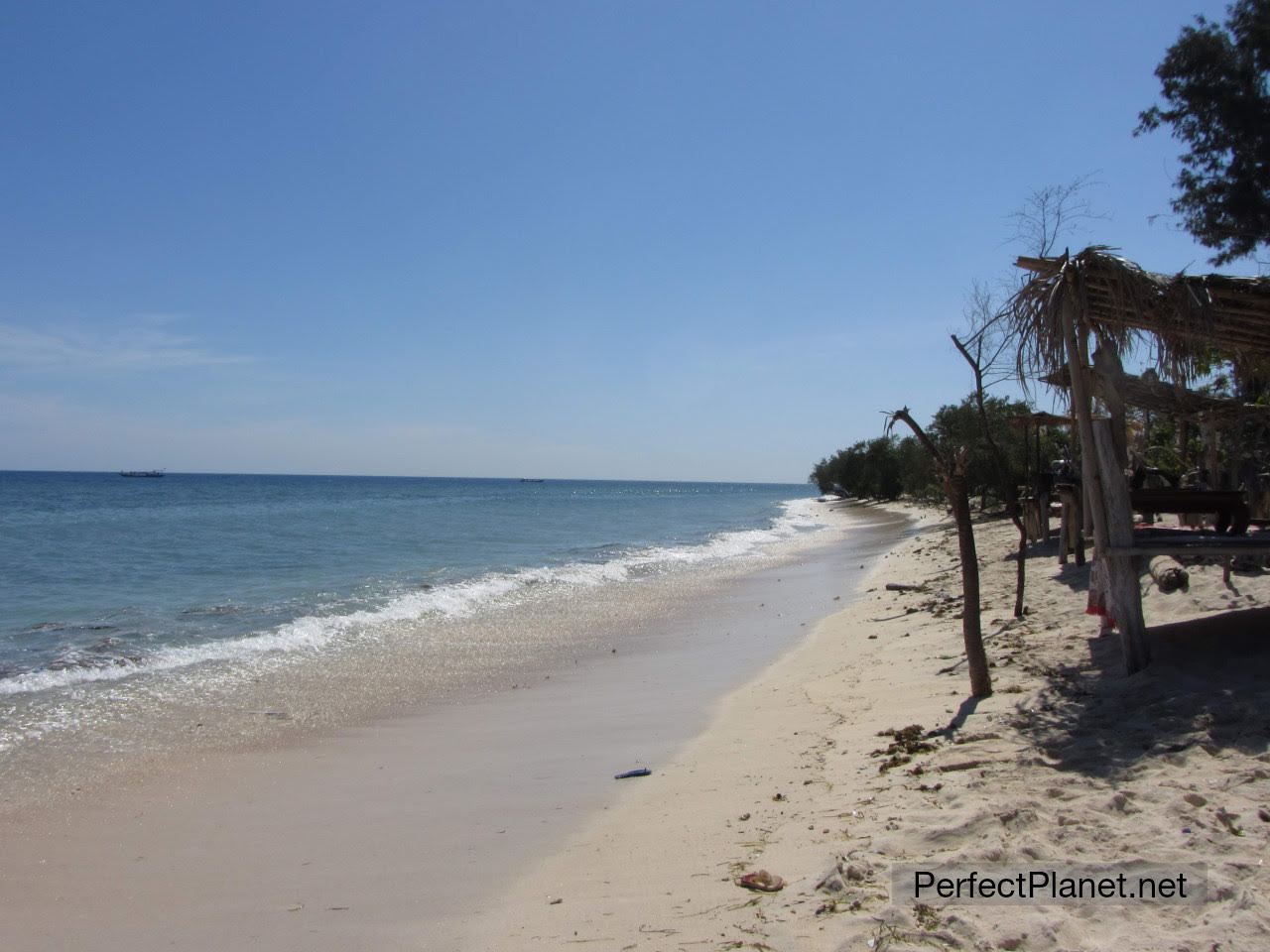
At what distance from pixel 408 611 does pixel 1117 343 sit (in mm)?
11653

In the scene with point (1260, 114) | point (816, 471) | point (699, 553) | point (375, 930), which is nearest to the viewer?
point (375, 930)

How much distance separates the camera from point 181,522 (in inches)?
1549

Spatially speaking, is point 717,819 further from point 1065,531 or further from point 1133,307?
point 1065,531

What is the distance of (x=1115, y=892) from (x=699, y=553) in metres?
23.5

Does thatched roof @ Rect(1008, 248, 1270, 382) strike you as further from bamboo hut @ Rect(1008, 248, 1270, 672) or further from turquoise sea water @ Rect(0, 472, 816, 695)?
turquoise sea water @ Rect(0, 472, 816, 695)

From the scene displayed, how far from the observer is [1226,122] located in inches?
525

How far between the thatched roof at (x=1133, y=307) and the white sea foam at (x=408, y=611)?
31.4ft

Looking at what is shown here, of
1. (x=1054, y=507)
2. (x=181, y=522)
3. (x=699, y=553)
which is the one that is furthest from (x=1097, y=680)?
(x=181, y=522)

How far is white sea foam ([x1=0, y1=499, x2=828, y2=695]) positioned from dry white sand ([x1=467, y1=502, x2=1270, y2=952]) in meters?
6.93

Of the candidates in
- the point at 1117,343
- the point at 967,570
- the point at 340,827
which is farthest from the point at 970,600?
the point at 340,827

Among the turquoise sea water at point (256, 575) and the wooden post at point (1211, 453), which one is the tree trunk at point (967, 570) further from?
the turquoise sea water at point (256, 575)

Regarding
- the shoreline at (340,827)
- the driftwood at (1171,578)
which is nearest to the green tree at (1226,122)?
the driftwood at (1171,578)

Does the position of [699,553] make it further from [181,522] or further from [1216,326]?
[181,522]

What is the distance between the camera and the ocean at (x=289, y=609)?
9492mm
